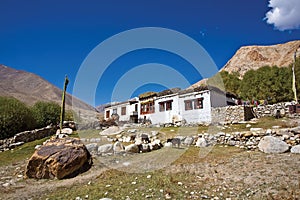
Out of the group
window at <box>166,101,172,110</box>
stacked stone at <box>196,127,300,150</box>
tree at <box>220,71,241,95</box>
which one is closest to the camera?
stacked stone at <box>196,127,300,150</box>

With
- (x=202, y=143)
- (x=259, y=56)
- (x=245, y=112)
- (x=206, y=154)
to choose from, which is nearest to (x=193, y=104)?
(x=245, y=112)

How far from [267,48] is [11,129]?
439 feet

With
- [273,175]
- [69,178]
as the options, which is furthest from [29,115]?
[273,175]

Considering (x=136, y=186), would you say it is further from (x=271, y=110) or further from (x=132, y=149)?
(x=271, y=110)

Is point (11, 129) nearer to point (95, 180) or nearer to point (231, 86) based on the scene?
point (95, 180)

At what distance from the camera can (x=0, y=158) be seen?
16703mm

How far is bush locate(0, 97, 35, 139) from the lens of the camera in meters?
23.0

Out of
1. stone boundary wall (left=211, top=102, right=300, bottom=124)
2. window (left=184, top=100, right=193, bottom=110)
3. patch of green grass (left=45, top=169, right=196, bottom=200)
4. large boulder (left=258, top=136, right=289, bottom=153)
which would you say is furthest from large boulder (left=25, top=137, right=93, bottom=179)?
window (left=184, top=100, right=193, bottom=110)

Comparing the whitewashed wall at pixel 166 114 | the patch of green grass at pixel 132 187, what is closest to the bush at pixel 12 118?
the whitewashed wall at pixel 166 114

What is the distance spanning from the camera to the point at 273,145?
35.3ft

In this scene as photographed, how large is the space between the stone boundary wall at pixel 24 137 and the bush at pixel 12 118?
221 centimetres

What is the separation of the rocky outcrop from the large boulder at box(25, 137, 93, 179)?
107 metres

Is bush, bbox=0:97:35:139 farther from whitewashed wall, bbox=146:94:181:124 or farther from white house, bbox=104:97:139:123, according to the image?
whitewashed wall, bbox=146:94:181:124

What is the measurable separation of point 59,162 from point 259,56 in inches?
5070
